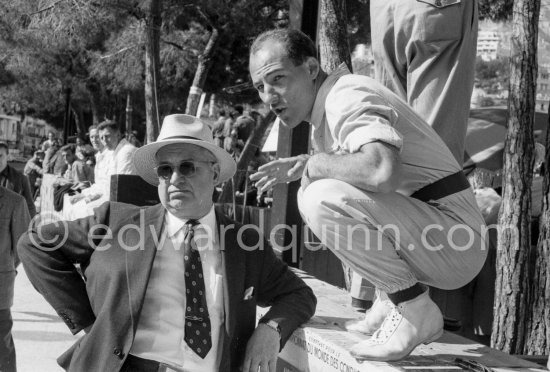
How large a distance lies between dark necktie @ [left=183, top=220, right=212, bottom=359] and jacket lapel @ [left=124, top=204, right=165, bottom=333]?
148mm

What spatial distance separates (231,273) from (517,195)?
8.93ft

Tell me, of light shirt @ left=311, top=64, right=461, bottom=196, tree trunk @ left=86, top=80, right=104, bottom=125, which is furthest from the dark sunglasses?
tree trunk @ left=86, top=80, right=104, bottom=125

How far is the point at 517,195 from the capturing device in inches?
196

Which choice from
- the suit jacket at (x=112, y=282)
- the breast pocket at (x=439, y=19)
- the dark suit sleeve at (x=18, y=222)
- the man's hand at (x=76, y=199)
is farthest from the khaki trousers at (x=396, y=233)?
the man's hand at (x=76, y=199)

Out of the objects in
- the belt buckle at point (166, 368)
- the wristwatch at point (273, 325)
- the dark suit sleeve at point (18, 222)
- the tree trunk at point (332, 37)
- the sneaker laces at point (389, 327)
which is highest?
the tree trunk at point (332, 37)

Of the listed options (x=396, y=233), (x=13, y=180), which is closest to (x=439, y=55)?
(x=396, y=233)

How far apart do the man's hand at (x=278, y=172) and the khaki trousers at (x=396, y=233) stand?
0.09 m

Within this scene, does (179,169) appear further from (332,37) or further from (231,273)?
(332,37)

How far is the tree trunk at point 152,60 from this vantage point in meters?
11.8

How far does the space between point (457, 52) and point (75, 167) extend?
9.58 m

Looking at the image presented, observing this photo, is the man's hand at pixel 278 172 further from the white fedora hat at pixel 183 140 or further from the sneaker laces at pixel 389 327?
the sneaker laces at pixel 389 327

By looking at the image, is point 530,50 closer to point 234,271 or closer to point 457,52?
point 457,52

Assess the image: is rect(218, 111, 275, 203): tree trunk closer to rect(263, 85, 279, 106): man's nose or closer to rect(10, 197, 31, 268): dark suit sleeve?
rect(10, 197, 31, 268): dark suit sleeve

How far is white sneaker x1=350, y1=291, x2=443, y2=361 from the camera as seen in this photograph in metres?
2.72
